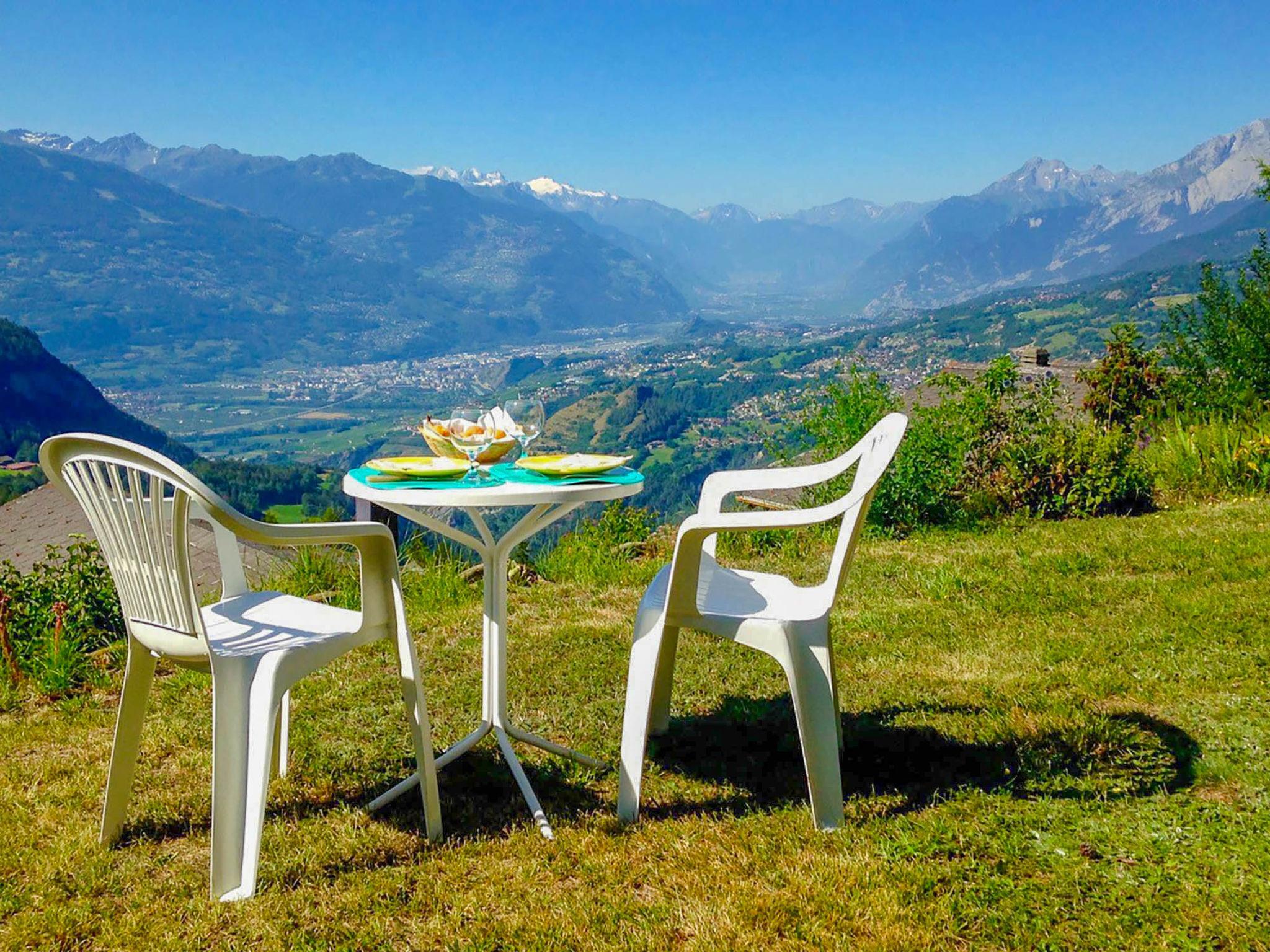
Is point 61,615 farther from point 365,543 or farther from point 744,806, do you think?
point 744,806

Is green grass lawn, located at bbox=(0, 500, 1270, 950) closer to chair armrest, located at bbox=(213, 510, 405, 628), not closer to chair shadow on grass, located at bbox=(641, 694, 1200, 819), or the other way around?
chair shadow on grass, located at bbox=(641, 694, 1200, 819)

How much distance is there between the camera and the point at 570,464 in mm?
2605

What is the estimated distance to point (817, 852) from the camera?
84.6 inches

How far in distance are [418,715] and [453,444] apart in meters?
0.83

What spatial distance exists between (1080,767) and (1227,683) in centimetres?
99

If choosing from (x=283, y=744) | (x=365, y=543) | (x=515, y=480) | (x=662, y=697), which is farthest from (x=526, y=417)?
(x=283, y=744)

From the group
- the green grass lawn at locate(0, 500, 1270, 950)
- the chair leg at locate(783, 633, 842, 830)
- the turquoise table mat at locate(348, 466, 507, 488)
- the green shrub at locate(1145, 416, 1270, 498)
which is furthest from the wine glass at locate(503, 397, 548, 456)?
the green shrub at locate(1145, 416, 1270, 498)

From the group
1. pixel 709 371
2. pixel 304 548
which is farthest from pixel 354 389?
pixel 304 548

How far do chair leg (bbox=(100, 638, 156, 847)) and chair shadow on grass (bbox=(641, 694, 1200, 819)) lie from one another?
1372 mm

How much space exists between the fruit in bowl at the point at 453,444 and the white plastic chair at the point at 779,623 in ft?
2.09

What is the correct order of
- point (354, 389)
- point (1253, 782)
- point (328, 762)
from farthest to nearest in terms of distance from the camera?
→ point (354, 389)
point (328, 762)
point (1253, 782)

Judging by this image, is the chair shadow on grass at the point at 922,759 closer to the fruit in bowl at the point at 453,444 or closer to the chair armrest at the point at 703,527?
the chair armrest at the point at 703,527

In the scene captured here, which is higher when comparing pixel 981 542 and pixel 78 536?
pixel 78 536

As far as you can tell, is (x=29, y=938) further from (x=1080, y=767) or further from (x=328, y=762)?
(x=1080, y=767)
